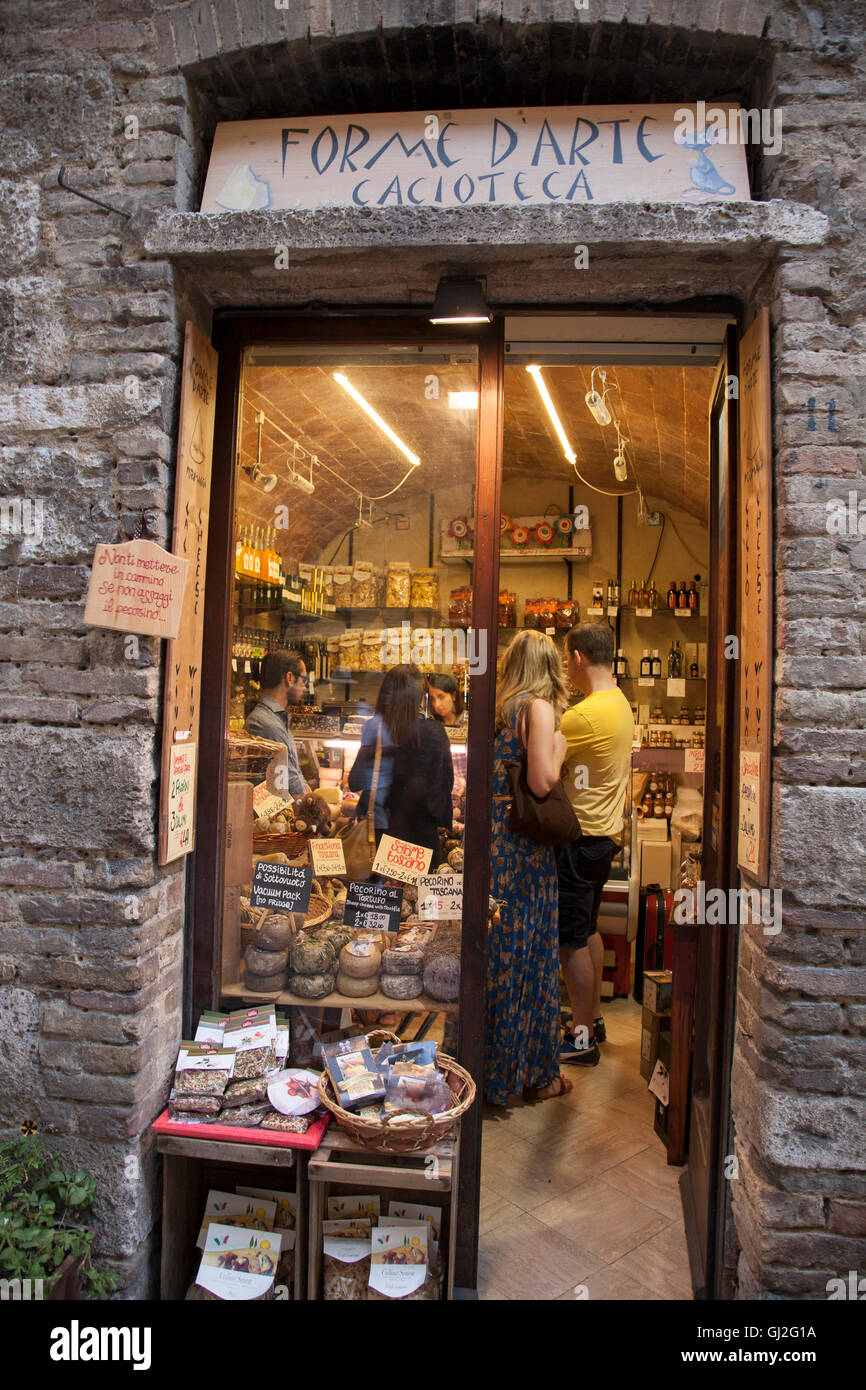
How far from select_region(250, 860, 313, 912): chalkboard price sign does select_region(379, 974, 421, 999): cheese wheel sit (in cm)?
37

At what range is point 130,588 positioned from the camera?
2.21 metres

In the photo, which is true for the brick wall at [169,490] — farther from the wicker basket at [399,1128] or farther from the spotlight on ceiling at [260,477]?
the wicker basket at [399,1128]

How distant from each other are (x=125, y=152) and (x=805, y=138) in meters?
1.90

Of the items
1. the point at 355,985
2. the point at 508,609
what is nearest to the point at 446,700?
the point at 355,985

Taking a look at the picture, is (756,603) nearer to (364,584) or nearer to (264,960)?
(364,584)

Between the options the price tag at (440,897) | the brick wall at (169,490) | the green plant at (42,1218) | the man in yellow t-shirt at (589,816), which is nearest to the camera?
the green plant at (42,1218)

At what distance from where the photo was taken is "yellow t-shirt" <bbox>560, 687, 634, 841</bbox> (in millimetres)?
4062

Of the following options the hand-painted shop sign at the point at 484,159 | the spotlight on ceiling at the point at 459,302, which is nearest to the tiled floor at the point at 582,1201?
the spotlight on ceiling at the point at 459,302

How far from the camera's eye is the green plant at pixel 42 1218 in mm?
1937

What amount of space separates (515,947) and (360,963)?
1061mm

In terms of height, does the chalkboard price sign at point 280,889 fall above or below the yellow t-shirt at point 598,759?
below

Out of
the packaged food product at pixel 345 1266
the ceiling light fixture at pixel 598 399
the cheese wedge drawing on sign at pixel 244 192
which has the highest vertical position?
the ceiling light fixture at pixel 598 399

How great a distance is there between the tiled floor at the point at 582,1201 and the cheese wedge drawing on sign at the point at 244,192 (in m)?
3.37

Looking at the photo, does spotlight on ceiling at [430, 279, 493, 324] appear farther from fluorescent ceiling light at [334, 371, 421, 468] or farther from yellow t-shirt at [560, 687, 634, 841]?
yellow t-shirt at [560, 687, 634, 841]
